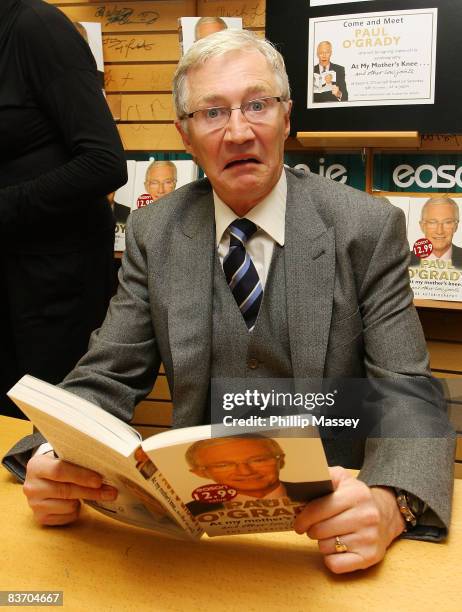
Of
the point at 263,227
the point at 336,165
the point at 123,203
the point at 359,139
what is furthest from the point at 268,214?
the point at 123,203

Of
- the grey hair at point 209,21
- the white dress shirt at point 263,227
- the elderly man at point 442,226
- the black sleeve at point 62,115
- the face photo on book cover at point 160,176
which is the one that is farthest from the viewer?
the face photo on book cover at point 160,176

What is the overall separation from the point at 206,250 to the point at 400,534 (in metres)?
0.77

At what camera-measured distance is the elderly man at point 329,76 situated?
8.14 feet

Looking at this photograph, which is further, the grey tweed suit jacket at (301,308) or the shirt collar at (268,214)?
the shirt collar at (268,214)

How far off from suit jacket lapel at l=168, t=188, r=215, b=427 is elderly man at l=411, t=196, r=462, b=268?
1.26 metres

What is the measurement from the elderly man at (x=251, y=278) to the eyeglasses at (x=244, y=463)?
1.85ft

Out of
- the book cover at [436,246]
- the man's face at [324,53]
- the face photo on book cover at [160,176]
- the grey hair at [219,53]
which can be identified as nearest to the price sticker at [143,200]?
the face photo on book cover at [160,176]

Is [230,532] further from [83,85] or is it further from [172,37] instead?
[172,37]

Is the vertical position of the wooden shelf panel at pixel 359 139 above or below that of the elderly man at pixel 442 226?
above

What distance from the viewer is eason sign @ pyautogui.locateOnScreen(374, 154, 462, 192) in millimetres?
2523

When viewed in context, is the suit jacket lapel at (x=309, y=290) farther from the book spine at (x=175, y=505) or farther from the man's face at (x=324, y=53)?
the man's face at (x=324, y=53)

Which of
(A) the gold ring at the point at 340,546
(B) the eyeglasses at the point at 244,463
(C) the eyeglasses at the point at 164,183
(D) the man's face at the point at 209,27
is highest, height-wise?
(D) the man's face at the point at 209,27

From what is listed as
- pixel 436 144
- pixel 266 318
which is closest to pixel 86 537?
pixel 266 318

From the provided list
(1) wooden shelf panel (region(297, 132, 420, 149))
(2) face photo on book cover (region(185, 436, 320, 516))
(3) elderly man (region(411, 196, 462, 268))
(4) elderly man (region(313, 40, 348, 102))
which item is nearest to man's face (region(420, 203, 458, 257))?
(3) elderly man (region(411, 196, 462, 268))
